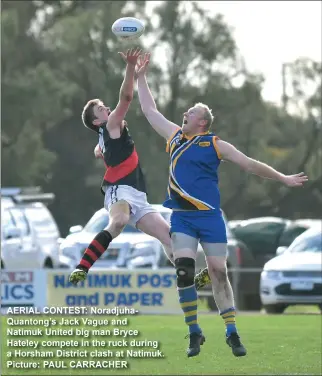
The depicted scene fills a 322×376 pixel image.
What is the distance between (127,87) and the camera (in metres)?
13.6

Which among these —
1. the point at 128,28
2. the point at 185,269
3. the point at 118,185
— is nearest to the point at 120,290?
the point at 118,185

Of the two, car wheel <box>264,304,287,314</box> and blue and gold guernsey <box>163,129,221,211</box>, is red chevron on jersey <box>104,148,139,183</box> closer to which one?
blue and gold guernsey <box>163,129,221,211</box>

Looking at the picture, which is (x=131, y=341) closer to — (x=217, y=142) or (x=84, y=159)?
(x=217, y=142)

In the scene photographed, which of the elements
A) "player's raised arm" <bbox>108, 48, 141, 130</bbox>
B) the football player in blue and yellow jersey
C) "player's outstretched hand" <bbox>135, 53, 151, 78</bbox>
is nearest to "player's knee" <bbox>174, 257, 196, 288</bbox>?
the football player in blue and yellow jersey

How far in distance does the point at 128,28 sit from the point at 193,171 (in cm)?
146

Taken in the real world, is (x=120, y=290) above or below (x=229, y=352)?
above

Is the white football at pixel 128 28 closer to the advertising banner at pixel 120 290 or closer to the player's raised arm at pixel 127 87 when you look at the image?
the player's raised arm at pixel 127 87

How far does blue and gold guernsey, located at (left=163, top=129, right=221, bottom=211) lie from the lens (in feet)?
44.6

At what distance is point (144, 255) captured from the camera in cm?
3000

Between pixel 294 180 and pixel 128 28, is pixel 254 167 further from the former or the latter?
pixel 128 28

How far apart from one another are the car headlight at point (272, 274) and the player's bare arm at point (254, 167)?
14.6 meters

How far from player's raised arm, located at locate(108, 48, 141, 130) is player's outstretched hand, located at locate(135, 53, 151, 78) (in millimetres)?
250

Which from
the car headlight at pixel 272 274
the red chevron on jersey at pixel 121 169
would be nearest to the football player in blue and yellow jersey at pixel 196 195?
the red chevron on jersey at pixel 121 169

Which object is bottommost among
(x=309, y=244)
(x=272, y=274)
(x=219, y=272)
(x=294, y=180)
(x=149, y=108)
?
(x=219, y=272)
